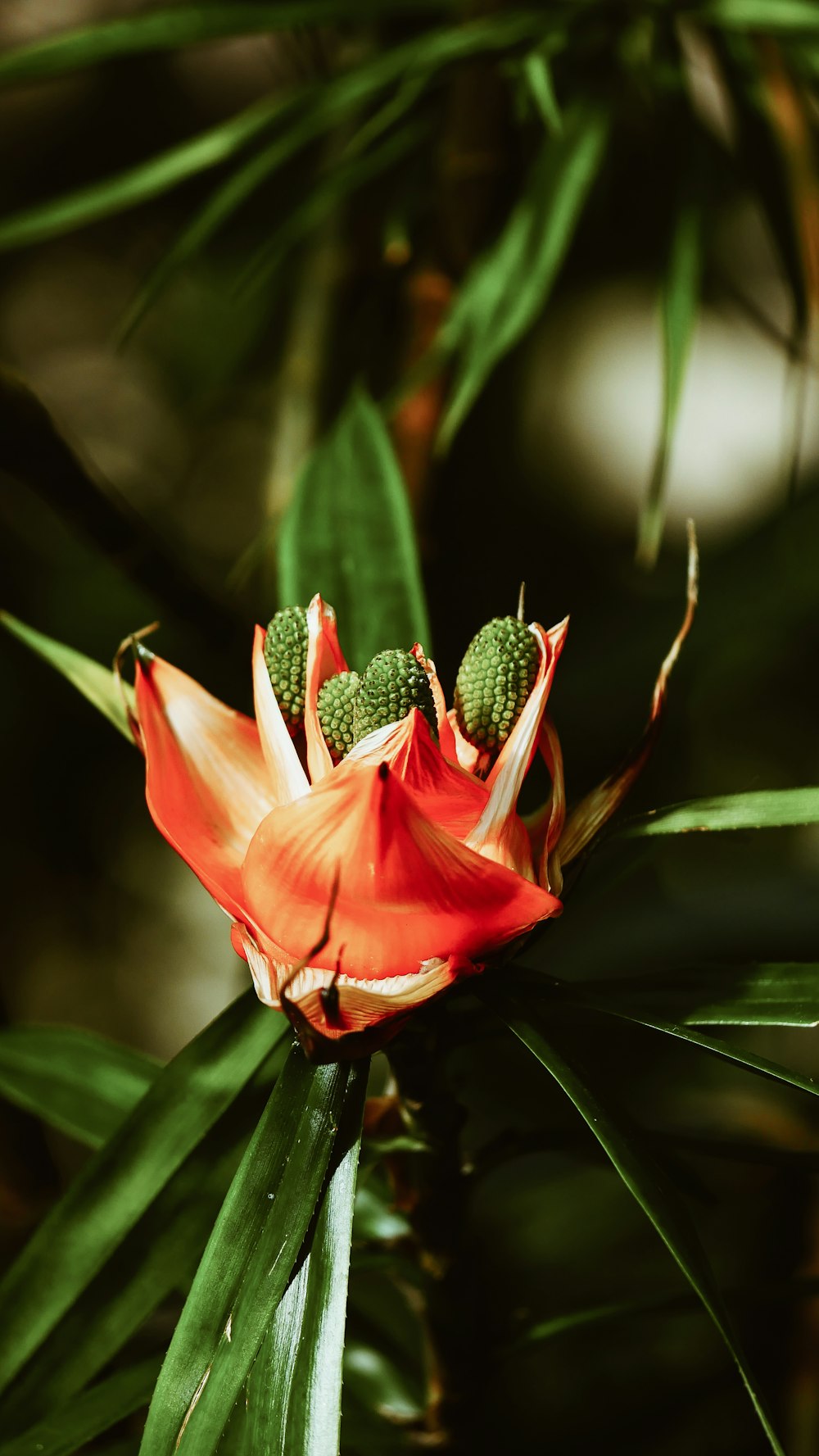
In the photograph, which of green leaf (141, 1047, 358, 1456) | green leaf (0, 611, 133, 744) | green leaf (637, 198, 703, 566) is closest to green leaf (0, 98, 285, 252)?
green leaf (637, 198, 703, 566)

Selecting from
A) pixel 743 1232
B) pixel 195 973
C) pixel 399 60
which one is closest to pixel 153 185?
pixel 399 60

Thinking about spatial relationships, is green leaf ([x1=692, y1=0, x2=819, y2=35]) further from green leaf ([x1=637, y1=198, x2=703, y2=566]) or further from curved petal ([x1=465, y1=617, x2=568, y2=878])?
curved petal ([x1=465, y1=617, x2=568, y2=878])

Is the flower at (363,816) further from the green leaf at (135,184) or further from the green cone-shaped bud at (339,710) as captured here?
the green leaf at (135,184)

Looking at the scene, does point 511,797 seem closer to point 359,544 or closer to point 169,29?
point 359,544

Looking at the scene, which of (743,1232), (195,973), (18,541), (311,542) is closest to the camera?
(311,542)

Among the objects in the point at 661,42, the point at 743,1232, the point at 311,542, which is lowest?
the point at 743,1232

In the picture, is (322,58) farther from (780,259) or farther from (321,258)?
(780,259)
